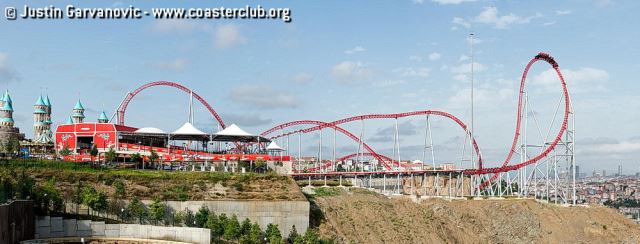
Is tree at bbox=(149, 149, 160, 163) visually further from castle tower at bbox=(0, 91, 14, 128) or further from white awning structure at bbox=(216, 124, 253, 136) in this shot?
castle tower at bbox=(0, 91, 14, 128)

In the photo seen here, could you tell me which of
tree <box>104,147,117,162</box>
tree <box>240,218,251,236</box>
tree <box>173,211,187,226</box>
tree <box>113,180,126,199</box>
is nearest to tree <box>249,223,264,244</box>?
tree <box>240,218,251,236</box>

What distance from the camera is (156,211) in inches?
1895

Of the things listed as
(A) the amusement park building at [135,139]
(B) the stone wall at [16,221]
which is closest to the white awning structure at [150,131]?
(A) the amusement park building at [135,139]

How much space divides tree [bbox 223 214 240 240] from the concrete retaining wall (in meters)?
2.41

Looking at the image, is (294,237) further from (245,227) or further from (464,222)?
(464,222)

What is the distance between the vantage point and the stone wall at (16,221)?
35062mm

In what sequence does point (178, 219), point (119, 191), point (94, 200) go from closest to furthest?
point (94, 200), point (178, 219), point (119, 191)

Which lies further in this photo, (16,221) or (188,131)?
(188,131)

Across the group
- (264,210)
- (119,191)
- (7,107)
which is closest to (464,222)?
(264,210)

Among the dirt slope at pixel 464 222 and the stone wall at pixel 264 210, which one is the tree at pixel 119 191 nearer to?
the stone wall at pixel 264 210

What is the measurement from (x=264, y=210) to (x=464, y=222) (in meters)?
27.7

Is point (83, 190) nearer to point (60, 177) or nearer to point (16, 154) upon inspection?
point (60, 177)

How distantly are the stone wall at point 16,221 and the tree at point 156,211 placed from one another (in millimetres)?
8616

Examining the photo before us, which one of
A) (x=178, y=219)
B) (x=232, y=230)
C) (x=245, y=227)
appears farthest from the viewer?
(x=178, y=219)
